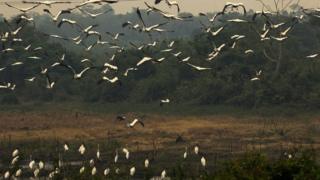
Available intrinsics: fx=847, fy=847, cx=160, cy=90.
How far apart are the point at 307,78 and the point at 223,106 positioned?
5.74 m

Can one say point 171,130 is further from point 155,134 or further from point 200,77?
point 200,77

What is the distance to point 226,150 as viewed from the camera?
38.9 meters

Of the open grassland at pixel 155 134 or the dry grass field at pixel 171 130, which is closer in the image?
the open grassland at pixel 155 134

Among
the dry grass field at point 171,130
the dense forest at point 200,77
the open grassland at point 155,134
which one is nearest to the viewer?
the open grassland at point 155,134

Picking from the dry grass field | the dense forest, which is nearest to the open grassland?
the dry grass field

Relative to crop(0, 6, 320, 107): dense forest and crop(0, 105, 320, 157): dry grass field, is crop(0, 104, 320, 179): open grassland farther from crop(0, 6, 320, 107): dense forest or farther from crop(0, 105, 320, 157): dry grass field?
crop(0, 6, 320, 107): dense forest

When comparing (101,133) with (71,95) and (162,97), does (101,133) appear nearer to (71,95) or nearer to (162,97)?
(162,97)

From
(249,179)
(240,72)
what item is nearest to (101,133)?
(240,72)

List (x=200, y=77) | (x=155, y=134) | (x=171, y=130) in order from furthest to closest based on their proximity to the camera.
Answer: (x=200, y=77) → (x=171, y=130) → (x=155, y=134)

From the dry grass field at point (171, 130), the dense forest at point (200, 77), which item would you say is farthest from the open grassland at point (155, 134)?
the dense forest at point (200, 77)

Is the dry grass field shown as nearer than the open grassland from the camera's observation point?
No

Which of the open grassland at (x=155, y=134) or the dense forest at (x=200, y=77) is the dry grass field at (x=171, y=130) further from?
the dense forest at (x=200, y=77)

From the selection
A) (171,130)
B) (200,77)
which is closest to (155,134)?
(171,130)

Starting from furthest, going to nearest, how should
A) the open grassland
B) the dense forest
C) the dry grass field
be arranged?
the dense forest
the dry grass field
the open grassland
